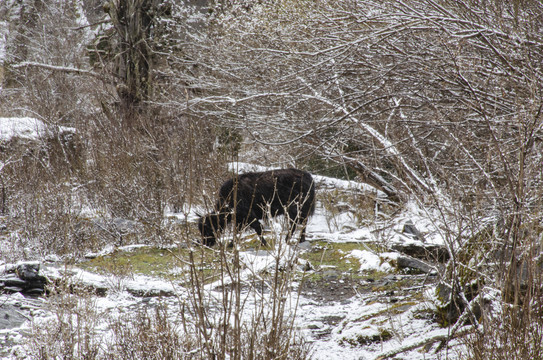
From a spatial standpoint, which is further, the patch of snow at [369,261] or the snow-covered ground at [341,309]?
the patch of snow at [369,261]

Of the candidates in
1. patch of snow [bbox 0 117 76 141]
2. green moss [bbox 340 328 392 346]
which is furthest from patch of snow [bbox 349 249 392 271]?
patch of snow [bbox 0 117 76 141]

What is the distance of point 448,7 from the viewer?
17.7 ft

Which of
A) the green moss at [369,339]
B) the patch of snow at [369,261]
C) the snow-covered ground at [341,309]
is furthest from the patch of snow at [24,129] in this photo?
the green moss at [369,339]

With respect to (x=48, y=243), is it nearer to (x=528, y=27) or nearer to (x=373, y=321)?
(x=373, y=321)

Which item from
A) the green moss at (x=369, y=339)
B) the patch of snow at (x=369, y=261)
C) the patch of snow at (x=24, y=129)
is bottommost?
the patch of snow at (x=369, y=261)

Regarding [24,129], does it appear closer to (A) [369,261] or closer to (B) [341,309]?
(A) [369,261]

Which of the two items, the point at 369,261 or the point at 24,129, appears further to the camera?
the point at 24,129

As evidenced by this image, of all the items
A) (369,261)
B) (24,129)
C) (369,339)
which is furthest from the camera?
(24,129)

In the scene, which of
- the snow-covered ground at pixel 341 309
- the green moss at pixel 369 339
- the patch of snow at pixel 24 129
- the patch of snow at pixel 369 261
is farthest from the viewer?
the patch of snow at pixel 24 129

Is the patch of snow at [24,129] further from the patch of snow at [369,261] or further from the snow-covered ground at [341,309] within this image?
the patch of snow at [369,261]

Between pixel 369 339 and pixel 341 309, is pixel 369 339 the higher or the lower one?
the higher one

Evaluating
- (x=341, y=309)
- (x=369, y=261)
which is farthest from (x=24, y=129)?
(x=341, y=309)

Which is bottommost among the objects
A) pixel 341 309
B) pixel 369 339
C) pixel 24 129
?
pixel 341 309

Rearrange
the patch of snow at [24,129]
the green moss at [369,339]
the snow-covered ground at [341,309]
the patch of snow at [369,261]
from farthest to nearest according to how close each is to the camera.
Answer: the patch of snow at [24,129] < the patch of snow at [369,261] < the green moss at [369,339] < the snow-covered ground at [341,309]
